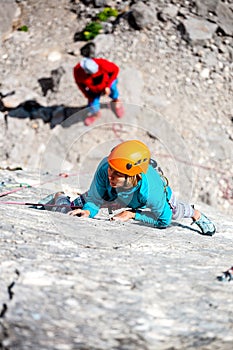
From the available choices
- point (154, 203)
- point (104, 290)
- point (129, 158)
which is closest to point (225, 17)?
point (154, 203)

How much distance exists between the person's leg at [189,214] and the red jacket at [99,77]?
5.93 meters

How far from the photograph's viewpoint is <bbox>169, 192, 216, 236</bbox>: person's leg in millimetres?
6136

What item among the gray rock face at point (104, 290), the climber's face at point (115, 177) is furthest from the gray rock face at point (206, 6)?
the climber's face at point (115, 177)

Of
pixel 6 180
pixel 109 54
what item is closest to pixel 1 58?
pixel 109 54

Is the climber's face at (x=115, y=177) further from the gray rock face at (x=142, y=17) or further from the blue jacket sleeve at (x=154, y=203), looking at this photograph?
the gray rock face at (x=142, y=17)

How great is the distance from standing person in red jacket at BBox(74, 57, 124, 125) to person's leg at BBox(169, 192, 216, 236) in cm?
544

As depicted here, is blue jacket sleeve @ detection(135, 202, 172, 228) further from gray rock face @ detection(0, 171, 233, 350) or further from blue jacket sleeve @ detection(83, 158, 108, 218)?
blue jacket sleeve @ detection(83, 158, 108, 218)

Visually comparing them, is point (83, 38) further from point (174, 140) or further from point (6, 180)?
point (6, 180)

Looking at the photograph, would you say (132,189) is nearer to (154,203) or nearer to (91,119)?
(154,203)

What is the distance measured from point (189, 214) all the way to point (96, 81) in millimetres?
6269

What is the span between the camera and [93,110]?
40.9 feet

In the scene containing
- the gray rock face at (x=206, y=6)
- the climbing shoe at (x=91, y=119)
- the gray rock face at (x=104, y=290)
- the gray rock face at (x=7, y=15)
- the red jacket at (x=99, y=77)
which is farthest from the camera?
the gray rock face at (x=7, y=15)

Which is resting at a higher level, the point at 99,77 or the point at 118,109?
the point at 99,77

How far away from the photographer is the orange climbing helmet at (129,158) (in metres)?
4.91
